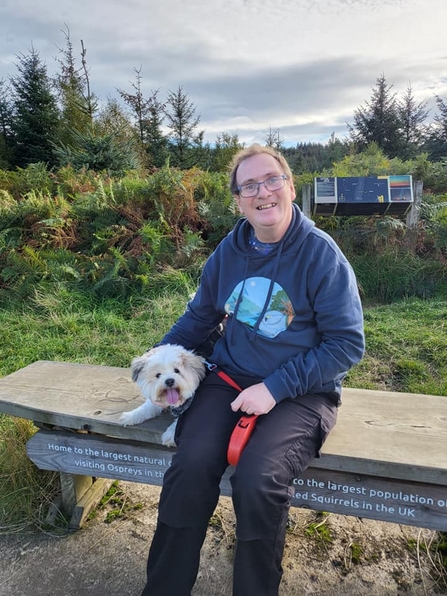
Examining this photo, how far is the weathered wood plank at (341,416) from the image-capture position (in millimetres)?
1828

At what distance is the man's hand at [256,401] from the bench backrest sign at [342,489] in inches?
13.6

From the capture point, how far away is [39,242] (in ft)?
23.1

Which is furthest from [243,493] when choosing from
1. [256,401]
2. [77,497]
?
[77,497]

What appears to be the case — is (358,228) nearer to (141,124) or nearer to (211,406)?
(211,406)

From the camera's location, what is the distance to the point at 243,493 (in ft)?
5.42

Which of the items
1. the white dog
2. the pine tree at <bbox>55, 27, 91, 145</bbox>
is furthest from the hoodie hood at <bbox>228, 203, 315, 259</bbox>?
the pine tree at <bbox>55, 27, 91, 145</bbox>

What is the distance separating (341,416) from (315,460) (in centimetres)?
37

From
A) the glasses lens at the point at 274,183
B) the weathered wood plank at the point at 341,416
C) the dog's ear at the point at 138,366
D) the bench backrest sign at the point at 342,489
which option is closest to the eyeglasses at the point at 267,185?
the glasses lens at the point at 274,183

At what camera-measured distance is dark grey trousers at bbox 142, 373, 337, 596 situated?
5.37 ft

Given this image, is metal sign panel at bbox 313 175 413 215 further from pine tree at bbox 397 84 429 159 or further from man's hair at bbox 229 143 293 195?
pine tree at bbox 397 84 429 159

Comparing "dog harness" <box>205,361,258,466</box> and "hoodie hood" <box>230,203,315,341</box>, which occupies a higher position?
"hoodie hood" <box>230,203,315,341</box>

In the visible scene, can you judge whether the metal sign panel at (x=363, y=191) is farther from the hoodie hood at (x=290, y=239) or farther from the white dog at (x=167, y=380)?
the white dog at (x=167, y=380)

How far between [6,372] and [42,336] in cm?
84

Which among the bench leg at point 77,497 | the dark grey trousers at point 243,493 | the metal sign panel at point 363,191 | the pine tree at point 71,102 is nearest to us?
the dark grey trousers at point 243,493
